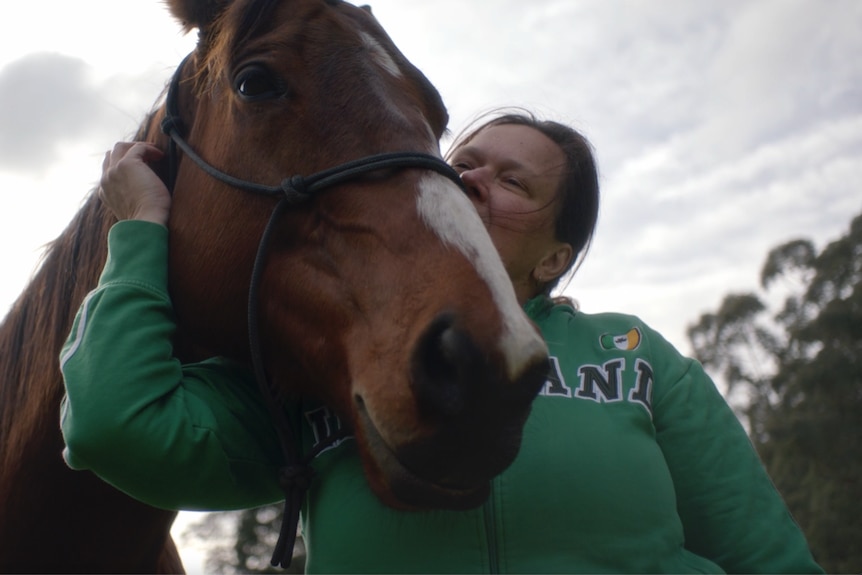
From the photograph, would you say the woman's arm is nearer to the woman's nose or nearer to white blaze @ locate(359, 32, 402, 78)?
white blaze @ locate(359, 32, 402, 78)

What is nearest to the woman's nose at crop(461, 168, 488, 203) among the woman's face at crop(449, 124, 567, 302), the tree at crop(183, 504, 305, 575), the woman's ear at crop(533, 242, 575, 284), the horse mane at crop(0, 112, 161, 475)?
the woman's face at crop(449, 124, 567, 302)

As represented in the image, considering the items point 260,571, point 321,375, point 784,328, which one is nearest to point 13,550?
point 321,375

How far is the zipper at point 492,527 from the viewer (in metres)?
1.66

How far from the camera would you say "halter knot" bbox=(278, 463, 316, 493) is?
5.96 ft

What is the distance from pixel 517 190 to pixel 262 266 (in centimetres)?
83

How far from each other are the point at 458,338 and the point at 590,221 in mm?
1341

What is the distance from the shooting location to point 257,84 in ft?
6.23

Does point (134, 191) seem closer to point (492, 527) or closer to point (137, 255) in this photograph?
point (137, 255)

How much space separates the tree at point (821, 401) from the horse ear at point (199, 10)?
69.5 ft

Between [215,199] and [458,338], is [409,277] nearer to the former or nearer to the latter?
[458,338]

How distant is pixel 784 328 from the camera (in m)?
24.1

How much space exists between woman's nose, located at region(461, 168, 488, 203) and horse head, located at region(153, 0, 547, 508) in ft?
0.60

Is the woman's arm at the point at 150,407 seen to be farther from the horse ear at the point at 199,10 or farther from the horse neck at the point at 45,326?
the horse ear at the point at 199,10

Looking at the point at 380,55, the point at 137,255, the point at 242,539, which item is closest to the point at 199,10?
the point at 380,55
